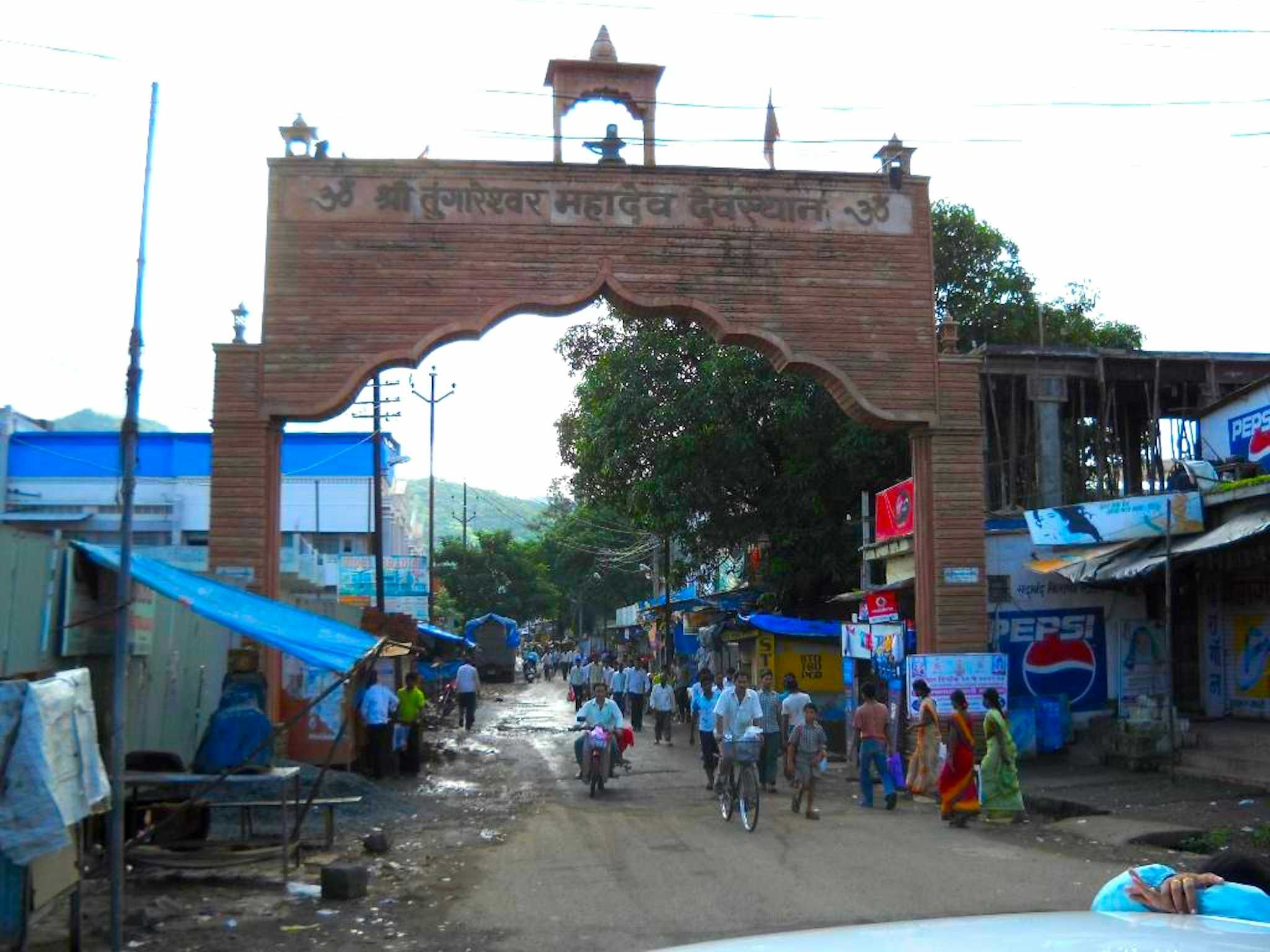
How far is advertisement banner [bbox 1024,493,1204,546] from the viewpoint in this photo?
17281 millimetres

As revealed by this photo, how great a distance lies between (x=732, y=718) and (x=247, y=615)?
6.61m

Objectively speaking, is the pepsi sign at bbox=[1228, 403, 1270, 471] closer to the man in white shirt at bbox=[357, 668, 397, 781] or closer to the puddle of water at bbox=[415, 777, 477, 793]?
the puddle of water at bbox=[415, 777, 477, 793]

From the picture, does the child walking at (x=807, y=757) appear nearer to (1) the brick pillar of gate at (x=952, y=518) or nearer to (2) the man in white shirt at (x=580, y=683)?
(1) the brick pillar of gate at (x=952, y=518)

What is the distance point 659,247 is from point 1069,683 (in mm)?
9444

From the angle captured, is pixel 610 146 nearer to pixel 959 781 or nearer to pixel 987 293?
pixel 959 781

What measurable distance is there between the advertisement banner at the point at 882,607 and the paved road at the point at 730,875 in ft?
14.3

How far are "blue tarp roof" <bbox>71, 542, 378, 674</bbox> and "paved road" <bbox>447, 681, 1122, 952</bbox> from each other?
2.20m

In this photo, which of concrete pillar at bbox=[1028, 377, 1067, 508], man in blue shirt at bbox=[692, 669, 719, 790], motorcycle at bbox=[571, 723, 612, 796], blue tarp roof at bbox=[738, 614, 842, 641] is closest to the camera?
motorcycle at bbox=[571, 723, 612, 796]

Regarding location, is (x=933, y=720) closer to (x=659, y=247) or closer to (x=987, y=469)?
(x=659, y=247)

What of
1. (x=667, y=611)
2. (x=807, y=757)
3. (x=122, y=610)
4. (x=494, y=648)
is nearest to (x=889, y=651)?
(x=807, y=757)

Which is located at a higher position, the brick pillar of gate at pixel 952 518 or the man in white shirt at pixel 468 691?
the brick pillar of gate at pixel 952 518

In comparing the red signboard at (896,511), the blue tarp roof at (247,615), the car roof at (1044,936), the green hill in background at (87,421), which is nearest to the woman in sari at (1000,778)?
the red signboard at (896,511)

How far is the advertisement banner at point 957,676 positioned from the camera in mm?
16594

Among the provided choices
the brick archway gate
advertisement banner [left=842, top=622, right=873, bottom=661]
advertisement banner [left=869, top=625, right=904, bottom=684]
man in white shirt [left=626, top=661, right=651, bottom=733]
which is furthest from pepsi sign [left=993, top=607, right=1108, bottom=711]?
man in white shirt [left=626, top=661, right=651, bottom=733]
